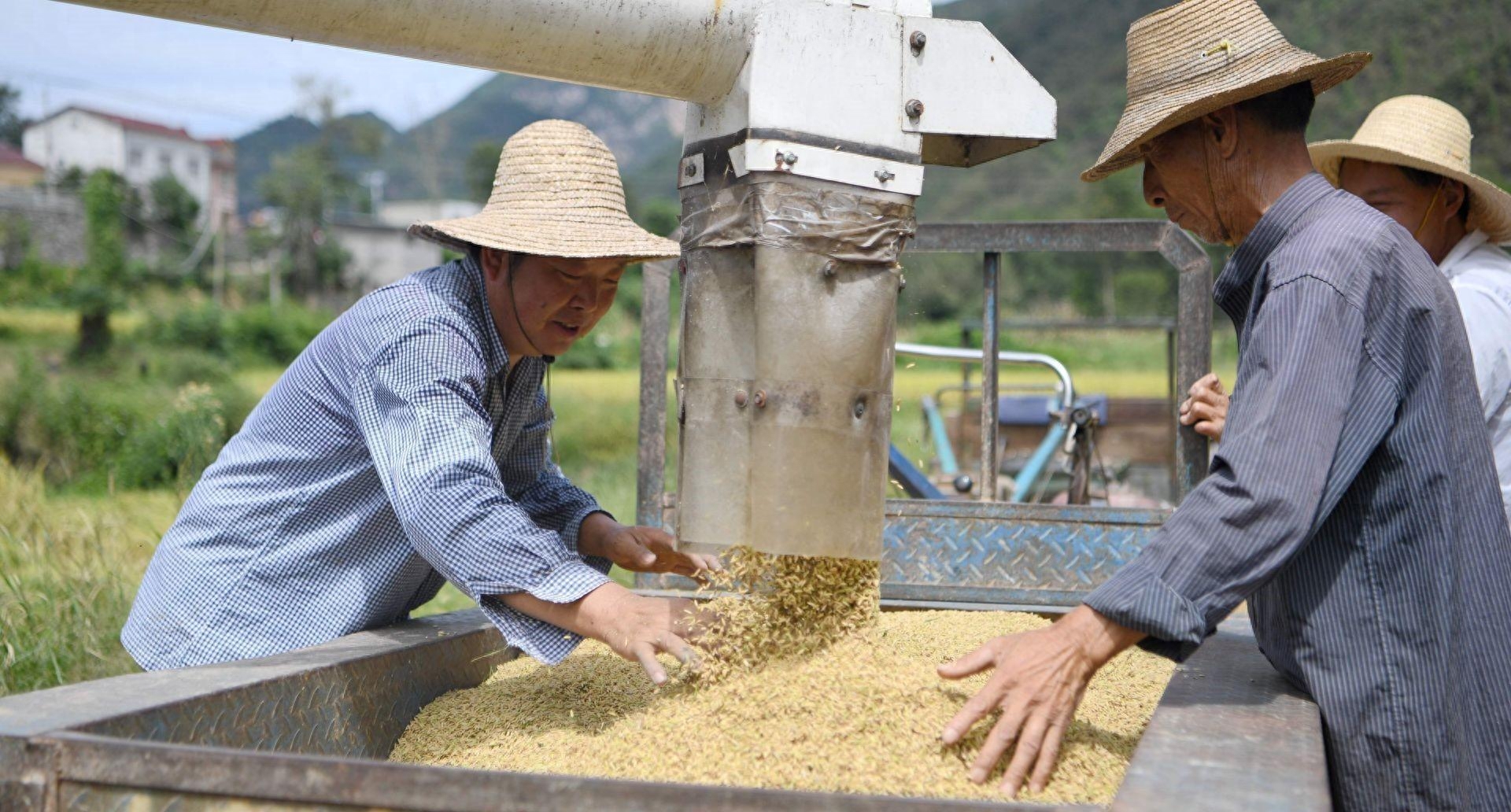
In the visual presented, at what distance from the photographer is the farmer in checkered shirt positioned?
6.95 feet

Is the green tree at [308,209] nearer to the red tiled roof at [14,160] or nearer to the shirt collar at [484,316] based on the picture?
the red tiled roof at [14,160]

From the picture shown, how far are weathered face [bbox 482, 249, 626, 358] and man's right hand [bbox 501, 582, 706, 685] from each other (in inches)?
24.5

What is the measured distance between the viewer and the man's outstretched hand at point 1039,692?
165 centimetres

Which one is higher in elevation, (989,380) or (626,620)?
(989,380)

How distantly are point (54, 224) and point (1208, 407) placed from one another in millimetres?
45027

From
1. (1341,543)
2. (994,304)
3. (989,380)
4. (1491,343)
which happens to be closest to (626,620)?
(1341,543)

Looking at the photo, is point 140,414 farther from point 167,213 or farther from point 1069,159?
point 1069,159

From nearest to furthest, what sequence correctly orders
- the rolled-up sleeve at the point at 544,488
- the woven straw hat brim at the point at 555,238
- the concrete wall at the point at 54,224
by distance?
the woven straw hat brim at the point at 555,238
the rolled-up sleeve at the point at 544,488
the concrete wall at the point at 54,224

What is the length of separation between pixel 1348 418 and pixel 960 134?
0.80 m

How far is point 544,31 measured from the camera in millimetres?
1929

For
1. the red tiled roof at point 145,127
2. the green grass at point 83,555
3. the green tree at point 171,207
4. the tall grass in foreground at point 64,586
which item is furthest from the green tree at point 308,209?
the tall grass in foreground at point 64,586

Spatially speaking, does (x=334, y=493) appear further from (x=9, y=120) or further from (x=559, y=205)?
(x=9, y=120)

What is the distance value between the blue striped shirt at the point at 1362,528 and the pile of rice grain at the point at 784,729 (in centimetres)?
31

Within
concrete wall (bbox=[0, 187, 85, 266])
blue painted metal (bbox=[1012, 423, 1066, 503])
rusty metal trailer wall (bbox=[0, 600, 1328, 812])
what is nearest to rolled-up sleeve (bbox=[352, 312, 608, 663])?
rusty metal trailer wall (bbox=[0, 600, 1328, 812])
